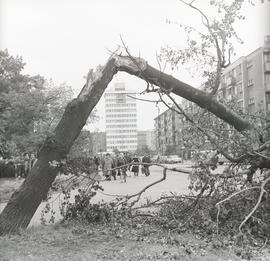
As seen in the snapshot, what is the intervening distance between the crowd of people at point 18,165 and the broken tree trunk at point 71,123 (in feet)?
24.2

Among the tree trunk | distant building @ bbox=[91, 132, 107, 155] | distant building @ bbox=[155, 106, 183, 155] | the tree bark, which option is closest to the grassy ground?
the tree trunk

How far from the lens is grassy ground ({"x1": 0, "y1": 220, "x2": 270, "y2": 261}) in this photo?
5.02 m

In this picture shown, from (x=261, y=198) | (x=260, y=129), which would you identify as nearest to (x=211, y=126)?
Result: (x=260, y=129)

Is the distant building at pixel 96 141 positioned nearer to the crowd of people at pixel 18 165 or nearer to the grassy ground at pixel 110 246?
the crowd of people at pixel 18 165

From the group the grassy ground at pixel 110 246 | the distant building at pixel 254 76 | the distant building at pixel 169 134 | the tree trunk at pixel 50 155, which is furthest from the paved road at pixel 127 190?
the distant building at pixel 254 76

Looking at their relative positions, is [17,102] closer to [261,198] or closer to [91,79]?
[91,79]

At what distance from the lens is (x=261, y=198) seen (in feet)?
20.4

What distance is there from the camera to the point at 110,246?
544 cm

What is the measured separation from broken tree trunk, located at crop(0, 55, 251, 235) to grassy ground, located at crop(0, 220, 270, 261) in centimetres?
40

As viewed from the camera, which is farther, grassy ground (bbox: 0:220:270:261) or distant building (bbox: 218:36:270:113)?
distant building (bbox: 218:36:270:113)

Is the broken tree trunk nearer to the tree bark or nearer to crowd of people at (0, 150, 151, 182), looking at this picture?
the tree bark

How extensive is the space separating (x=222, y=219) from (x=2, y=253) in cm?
328

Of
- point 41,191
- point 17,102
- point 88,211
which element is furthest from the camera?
point 17,102

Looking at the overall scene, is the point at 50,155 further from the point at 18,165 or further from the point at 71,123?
the point at 18,165
